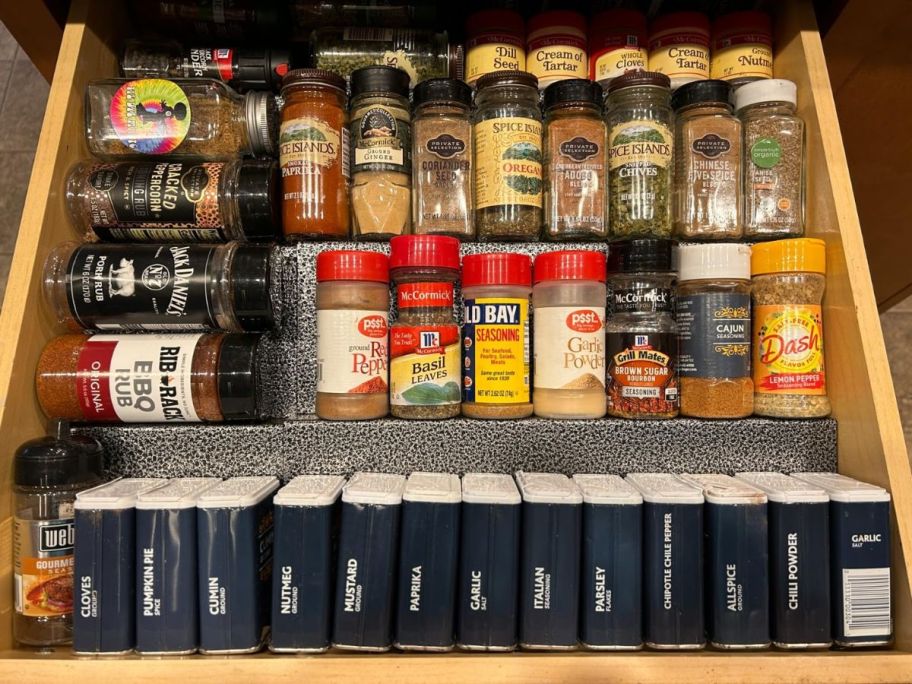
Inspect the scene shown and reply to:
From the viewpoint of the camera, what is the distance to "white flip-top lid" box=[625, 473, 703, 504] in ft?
2.14

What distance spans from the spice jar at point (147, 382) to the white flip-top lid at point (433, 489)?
241 mm

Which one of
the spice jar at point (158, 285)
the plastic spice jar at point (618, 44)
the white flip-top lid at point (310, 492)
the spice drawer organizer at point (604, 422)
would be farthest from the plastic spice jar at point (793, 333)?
the spice jar at point (158, 285)

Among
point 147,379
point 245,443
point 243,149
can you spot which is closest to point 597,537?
point 245,443

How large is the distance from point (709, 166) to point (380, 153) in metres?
0.48

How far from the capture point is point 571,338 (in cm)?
77

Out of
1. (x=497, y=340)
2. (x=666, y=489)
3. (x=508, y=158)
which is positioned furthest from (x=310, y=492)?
(x=508, y=158)

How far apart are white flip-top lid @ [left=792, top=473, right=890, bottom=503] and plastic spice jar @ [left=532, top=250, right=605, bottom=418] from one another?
0.27m

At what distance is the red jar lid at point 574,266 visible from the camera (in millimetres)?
780

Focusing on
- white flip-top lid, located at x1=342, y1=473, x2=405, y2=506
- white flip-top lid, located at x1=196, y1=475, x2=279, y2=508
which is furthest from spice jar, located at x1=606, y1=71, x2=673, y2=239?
white flip-top lid, located at x1=196, y1=475, x2=279, y2=508

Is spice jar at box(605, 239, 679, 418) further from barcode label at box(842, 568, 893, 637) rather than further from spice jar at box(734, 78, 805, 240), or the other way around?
barcode label at box(842, 568, 893, 637)

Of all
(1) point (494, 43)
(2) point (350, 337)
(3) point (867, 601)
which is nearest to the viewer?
(3) point (867, 601)

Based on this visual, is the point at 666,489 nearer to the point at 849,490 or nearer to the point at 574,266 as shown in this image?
the point at 849,490

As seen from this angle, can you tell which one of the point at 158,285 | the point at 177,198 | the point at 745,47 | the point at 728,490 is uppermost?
the point at 745,47

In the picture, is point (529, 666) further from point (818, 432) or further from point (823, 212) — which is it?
point (823, 212)
